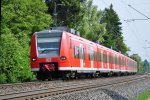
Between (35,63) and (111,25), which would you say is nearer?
(35,63)

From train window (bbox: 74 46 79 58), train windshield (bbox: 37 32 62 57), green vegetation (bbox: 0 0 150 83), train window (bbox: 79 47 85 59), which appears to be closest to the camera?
train windshield (bbox: 37 32 62 57)

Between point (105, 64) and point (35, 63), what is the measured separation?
15.5 m

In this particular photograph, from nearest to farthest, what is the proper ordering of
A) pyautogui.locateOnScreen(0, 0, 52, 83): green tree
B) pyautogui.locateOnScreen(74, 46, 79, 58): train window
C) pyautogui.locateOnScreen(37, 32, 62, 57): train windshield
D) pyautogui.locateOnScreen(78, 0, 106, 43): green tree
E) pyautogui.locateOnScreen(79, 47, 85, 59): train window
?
pyautogui.locateOnScreen(37, 32, 62, 57): train windshield
pyautogui.locateOnScreen(74, 46, 79, 58): train window
pyautogui.locateOnScreen(79, 47, 85, 59): train window
pyautogui.locateOnScreen(0, 0, 52, 83): green tree
pyautogui.locateOnScreen(78, 0, 106, 43): green tree

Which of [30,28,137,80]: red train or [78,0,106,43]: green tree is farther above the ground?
[78,0,106,43]: green tree

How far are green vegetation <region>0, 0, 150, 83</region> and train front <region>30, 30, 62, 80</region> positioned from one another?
303 centimetres

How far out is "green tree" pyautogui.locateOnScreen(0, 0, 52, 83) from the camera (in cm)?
2975

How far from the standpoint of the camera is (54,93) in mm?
16703

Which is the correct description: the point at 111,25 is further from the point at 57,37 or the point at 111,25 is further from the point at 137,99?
the point at 137,99

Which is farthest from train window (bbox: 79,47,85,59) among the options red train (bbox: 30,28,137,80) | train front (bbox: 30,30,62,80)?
train front (bbox: 30,30,62,80)

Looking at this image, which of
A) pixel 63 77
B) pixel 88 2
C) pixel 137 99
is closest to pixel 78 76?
pixel 63 77

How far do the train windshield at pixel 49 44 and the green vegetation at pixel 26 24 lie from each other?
3.45 metres

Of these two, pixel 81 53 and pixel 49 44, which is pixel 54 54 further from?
pixel 81 53

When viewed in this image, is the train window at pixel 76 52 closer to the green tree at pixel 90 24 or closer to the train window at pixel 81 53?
the train window at pixel 81 53

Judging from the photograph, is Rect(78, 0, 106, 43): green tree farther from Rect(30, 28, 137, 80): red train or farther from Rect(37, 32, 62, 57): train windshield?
Rect(37, 32, 62, 57): train windshield
